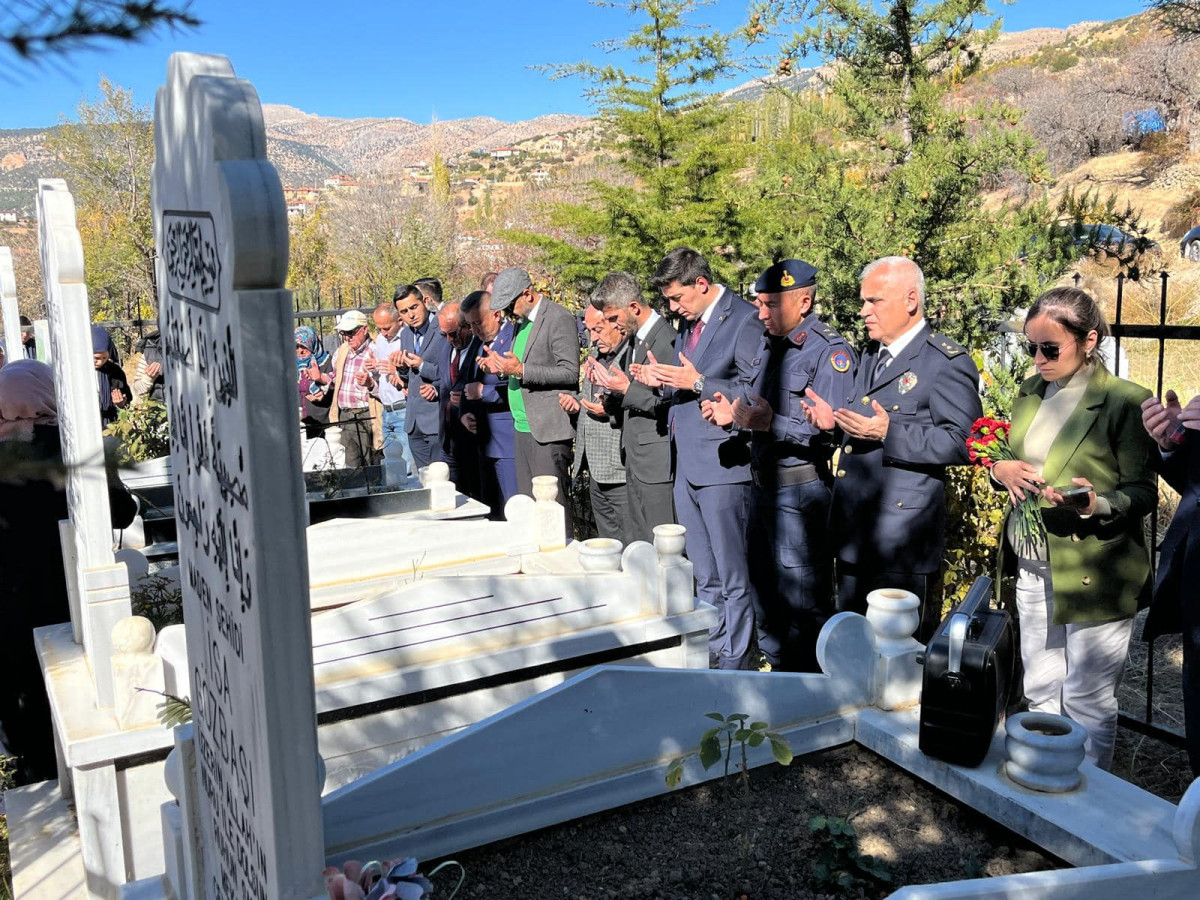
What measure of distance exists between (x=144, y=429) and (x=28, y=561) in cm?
310

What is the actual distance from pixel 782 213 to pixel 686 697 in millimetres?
6107

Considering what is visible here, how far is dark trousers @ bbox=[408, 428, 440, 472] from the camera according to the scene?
827 cm

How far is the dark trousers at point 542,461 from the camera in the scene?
646 centimetres

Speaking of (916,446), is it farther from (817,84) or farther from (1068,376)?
(817,84)

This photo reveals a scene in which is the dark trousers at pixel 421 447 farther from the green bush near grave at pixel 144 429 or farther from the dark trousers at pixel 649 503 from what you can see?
the dark trousers at pixel 649 503

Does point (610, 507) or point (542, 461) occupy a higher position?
point (542, 461)

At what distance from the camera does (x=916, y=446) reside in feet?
12.4

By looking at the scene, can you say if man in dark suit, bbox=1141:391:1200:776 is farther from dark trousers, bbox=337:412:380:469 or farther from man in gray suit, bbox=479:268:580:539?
dark trousers, bbox=337:412:380:469

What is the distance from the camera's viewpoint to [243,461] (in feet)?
4.85

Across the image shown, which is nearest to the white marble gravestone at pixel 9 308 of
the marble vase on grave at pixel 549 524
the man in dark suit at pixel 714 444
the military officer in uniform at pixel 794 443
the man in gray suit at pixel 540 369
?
the man in gray suit at pixel 540 369

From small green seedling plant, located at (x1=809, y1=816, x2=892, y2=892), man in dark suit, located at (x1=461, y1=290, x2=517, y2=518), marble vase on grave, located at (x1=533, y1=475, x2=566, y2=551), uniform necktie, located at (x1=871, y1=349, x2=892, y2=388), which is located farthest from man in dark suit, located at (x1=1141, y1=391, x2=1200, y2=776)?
man in dark suit, located at (x1=461, y1=290, x2=517, y2=518)

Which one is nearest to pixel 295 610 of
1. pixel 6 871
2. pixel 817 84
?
pixel 6 871

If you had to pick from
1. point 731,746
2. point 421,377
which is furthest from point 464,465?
point 731,746

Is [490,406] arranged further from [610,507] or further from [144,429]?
[144,429]
